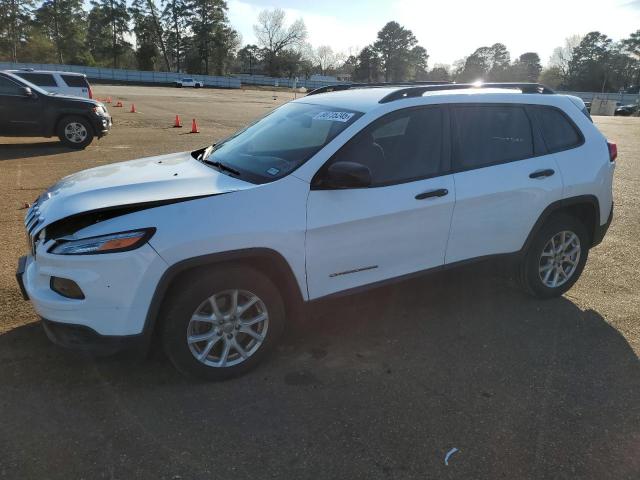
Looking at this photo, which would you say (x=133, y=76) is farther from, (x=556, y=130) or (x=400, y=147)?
(x=400, y=147)

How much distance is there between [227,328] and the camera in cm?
314

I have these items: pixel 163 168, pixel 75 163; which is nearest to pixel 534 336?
pixel 163 168

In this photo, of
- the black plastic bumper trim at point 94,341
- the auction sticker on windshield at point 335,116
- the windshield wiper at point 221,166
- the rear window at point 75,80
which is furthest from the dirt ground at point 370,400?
the rear window at point 75,80

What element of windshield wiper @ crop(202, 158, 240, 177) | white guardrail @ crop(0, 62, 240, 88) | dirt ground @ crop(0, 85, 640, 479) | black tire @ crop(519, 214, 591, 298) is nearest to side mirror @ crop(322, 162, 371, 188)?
windshield wiper @ crop(202, 158, 240, 177)

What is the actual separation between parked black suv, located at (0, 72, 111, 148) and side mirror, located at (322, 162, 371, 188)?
35.6ft

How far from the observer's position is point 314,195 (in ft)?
10.5

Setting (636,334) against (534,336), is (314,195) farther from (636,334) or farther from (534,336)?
(636,334)

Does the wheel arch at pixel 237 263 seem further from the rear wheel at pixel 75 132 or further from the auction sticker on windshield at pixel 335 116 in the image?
the rear wheel at pixel 75 132

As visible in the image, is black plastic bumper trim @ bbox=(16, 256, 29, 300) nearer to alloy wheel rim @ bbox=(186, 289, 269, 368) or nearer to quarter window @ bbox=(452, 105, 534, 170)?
alloy wheel rim @ bbox=(186, 289, 269, 368)

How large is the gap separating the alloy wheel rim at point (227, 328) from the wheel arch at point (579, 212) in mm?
2340

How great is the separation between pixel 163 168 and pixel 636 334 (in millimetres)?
3845

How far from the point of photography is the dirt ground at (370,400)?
2.57 meters

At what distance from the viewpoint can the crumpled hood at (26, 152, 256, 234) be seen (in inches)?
117

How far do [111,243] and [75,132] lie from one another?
10.8 metres
